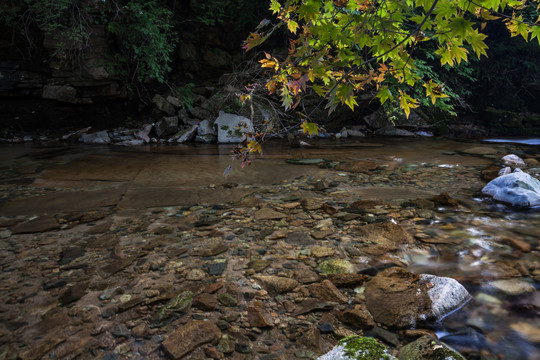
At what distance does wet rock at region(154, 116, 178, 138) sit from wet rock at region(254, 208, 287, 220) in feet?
22.1

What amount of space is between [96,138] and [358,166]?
7.01 meters

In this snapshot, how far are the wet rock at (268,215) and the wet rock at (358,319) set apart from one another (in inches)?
60.4

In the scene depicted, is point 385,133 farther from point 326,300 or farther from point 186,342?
point 186,342

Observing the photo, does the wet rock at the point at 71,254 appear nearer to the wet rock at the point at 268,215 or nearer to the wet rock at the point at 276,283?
the wet rock at the point at 276,283

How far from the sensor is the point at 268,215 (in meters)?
3.45

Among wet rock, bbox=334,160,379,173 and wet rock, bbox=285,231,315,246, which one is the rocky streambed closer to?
wet rock, bbox=285,231,315,246

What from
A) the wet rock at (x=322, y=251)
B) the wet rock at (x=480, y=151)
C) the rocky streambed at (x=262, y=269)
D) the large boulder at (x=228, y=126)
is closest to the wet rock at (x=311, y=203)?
the rocky streambed at (x=262, y=269)

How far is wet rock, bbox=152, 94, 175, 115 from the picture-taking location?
1009cm

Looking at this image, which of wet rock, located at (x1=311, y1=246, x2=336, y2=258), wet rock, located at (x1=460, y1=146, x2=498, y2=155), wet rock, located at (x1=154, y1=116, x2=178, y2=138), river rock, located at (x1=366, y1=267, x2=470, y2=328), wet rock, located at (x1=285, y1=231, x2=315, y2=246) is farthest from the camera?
wet rock, located at (x1=154, y1=116, x2=178, y2=138)

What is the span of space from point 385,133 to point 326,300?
9.15m

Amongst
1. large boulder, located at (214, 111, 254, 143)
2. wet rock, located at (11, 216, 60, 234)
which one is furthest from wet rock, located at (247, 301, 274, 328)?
large boulder, located at (214, 111, 254, 143)

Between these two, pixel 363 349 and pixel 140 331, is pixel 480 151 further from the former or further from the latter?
pixel 140 331

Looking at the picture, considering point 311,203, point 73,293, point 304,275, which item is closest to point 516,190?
point 311,203

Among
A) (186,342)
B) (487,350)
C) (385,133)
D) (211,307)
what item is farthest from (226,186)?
(385,133)
